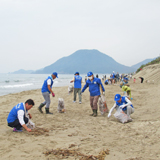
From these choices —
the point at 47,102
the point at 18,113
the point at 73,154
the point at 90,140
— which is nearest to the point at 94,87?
the point at 47,102

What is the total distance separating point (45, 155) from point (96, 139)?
1.36 metres

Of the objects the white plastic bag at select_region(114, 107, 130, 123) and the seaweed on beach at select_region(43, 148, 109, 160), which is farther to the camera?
the white plastic bag at select_region(114, 107, 130, 123)

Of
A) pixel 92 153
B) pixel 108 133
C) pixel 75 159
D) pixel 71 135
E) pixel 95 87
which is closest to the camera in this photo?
pixel 75 159

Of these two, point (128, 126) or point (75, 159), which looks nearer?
point (75, 159)

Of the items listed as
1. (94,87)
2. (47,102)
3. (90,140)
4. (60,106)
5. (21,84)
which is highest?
(94,87)

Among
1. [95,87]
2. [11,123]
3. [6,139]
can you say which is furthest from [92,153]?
[95,87]

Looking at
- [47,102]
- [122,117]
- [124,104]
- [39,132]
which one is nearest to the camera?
[39,132]

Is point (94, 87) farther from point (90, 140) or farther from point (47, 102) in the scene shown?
point (90, 140)

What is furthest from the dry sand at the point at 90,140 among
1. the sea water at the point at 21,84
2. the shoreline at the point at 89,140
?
the sea water at the point at 21,84

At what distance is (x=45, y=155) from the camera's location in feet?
9.36

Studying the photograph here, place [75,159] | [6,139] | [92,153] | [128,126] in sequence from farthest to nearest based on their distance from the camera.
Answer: [128,126] < [6,139] < [92,153] < [75,159]

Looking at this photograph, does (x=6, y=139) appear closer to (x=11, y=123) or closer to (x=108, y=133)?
(x=11, y=123)

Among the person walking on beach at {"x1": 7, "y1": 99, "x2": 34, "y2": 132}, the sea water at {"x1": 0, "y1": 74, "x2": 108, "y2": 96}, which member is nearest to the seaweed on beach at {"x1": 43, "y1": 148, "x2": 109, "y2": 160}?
the person walking on beach at {"x1": 7, "y1": 99, "x2": 34, "y2": 132}

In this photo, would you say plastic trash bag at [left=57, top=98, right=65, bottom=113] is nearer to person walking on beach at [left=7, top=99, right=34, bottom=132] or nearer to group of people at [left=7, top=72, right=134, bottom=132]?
group of people at [left=7, top=72, right=134, bottom=132]
